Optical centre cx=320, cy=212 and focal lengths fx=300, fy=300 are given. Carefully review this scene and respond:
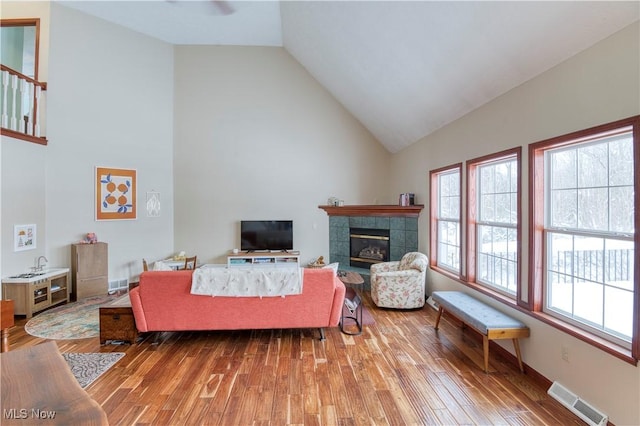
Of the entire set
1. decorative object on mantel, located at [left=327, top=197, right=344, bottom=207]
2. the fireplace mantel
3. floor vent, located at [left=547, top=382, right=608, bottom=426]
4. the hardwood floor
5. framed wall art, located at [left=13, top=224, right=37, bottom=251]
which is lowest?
the hardwood floor

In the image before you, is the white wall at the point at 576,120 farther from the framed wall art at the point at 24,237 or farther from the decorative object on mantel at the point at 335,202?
the framed wall art at the point at 24,237

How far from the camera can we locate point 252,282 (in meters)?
3.27

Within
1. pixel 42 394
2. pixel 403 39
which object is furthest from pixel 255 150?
pixel 42 394

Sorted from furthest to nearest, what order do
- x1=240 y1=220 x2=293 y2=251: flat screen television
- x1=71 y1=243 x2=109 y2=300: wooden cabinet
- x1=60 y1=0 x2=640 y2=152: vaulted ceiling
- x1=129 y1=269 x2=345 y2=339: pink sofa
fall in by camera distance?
x1=240 y1=220 x2=293 y2=251: flat screen television, x1=71 y1=243 x2=109 y2=300: wooden cabinet, x1=129 y1=269 x2=345 y2=339: pink sofa, x1=60 y1=0 x2=640 y2=152: vaulted ceiling

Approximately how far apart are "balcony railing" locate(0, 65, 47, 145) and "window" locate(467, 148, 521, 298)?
6571mm

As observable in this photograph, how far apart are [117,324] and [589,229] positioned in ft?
15.3

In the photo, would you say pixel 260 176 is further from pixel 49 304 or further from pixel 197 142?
pixel 49 304

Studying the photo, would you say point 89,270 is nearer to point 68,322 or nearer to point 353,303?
point 68,322

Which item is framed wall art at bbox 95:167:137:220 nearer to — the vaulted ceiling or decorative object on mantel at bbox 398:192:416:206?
the vaulted ceiling

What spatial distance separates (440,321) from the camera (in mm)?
4148

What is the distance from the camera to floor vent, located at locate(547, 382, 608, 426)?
209 cm

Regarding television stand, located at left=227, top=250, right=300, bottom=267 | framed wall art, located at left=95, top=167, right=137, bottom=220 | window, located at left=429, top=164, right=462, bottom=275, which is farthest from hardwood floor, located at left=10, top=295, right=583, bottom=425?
television stand, located at left=227, top=250, right=300, bottom=267

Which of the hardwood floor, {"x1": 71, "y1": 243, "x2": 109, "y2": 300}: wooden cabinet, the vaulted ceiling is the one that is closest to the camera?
the hardwood floor

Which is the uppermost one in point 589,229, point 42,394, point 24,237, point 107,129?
point 107,129
